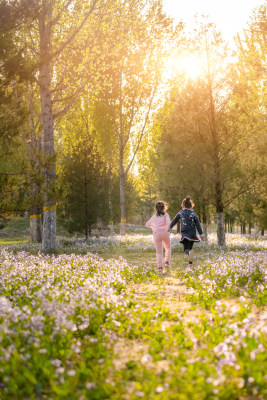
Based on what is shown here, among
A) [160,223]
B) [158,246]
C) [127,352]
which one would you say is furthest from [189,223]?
[127,352]

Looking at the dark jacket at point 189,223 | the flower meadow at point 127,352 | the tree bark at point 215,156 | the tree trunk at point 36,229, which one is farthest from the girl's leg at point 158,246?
the tree trunk at point 36,229

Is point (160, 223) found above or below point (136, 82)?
below

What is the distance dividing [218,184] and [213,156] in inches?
62.5

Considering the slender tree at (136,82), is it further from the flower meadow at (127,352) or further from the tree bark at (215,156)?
the flower meadow at (127,352)

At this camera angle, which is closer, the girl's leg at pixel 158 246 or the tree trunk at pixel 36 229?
the girl's leg at pixel 158 246

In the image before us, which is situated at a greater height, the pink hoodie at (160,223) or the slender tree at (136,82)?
the slender tree at (136,82)

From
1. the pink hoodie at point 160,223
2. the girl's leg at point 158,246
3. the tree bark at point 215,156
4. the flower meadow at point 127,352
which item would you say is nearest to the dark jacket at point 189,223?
the pink hoodie at point 160,223

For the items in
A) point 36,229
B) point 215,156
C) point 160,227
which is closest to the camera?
point 160,227

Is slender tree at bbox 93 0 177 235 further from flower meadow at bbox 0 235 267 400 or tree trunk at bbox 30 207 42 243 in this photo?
flower meadow at bbox 0 235 267 400

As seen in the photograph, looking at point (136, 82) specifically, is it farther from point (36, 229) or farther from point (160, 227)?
point (160, 227)

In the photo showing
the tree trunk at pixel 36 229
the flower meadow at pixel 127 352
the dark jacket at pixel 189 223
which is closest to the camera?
the flower meadow at pixel 127 352

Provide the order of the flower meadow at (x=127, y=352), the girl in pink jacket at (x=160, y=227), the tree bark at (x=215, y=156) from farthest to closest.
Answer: the tree bark at (x=215, y=156), the girl in pink jacket at (x=160, y=227), the flower meadow at (x=127, y=352)

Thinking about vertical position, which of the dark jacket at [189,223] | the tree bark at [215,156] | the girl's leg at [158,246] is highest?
the tree bark at [215,156]

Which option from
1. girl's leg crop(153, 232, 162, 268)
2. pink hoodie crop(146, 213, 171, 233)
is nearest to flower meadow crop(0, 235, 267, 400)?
girl's leg crop(153, 232, 162, 268)
